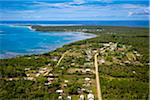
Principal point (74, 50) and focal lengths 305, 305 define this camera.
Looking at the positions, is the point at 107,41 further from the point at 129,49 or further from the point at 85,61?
the point at 85,61

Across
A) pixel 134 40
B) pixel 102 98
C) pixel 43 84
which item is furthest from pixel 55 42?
pixel 102 98

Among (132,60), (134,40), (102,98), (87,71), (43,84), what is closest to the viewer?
(102,98)

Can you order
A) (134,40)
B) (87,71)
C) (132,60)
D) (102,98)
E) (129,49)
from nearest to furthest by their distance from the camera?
(102,98) → (87,71) → (132,60) → (129,49) → (134,40)

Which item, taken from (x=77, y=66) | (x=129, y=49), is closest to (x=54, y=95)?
(x=77, y=66)

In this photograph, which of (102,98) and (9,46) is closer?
(102,98)

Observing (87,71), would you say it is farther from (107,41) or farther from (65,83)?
(107,41)

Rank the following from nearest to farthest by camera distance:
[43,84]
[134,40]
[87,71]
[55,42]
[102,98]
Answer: [102,98], [43,84], [87,71], [134,40], [55,42]
